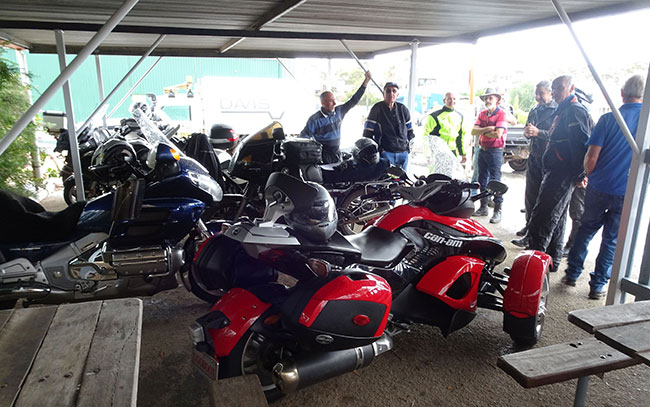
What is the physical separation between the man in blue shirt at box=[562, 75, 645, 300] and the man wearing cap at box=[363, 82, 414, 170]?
2769 mm

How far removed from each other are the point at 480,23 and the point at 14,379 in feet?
19.2

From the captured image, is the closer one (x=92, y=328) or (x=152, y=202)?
(x=92, y=328)

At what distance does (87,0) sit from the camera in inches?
154

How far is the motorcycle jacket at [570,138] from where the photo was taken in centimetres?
407

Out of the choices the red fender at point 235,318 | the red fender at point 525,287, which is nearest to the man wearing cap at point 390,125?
the red fender at point 525,287

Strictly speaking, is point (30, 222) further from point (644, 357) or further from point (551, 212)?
point (551, 212)

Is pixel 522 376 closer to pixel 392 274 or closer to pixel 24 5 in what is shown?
pixel 392 274

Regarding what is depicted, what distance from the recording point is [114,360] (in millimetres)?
1378

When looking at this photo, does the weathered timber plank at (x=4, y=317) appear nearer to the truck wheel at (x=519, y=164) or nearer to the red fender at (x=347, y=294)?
the red fender at (x=347, y=294)

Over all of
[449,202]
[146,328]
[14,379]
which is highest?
[449,202]

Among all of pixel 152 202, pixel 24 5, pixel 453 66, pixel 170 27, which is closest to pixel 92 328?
pixel 152 202

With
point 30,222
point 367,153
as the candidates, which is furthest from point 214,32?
point 30,222

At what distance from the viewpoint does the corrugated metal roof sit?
4.26m

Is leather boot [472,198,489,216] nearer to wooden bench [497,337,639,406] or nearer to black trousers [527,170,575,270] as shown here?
black trousers [527,170,575,270]
